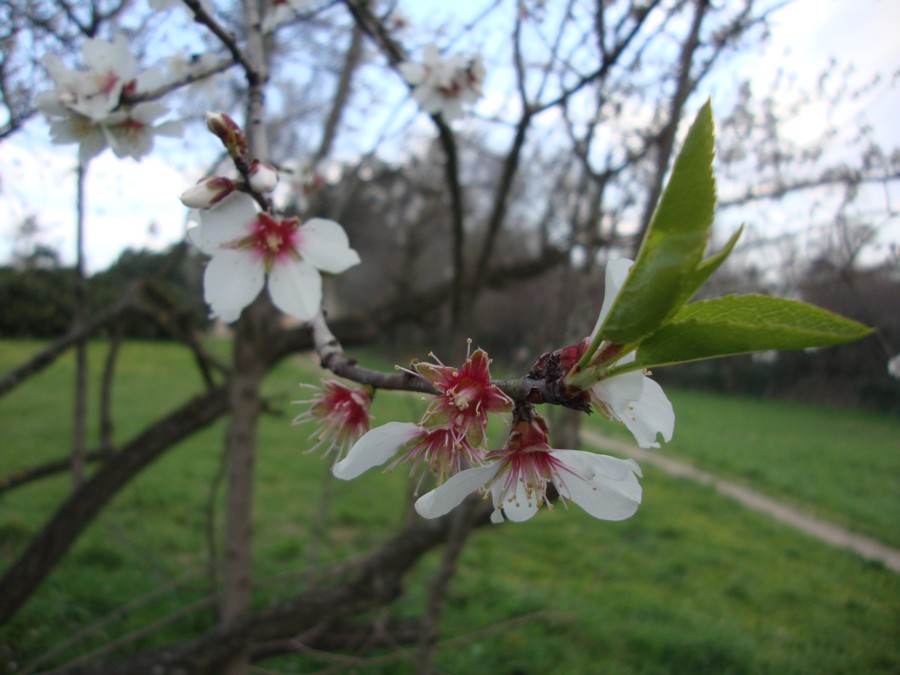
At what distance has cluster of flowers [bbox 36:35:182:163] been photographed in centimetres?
109

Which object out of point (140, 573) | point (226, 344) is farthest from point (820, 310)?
point (226, 344)

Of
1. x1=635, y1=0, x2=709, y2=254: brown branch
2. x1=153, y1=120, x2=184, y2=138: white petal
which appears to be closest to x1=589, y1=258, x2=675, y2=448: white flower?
x1=153, y1=120, x2=184, y2=138: white petal

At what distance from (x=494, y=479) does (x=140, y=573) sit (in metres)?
3.99

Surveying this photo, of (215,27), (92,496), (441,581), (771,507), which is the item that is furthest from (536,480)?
(771,507)

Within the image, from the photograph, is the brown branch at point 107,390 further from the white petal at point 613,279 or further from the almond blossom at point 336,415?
the white petal at point 613,279

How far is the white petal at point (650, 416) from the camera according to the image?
65 cm

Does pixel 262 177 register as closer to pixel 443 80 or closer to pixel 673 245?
pixel 673 245

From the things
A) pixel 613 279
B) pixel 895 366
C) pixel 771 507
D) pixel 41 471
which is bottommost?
pixel 771 507

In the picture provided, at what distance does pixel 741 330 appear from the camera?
476mm

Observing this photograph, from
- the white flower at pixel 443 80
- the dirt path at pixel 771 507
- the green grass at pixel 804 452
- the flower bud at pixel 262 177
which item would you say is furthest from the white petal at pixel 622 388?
the dirt path at pixel 771 507

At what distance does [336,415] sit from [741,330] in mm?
545

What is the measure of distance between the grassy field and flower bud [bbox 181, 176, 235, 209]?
0.96 meters

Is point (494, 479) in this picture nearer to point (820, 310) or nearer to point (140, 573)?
point (820, 310)

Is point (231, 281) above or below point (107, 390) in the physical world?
below
